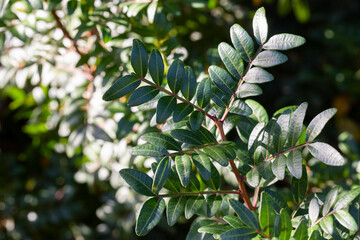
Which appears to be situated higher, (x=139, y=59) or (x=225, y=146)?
(x=139, y=59)

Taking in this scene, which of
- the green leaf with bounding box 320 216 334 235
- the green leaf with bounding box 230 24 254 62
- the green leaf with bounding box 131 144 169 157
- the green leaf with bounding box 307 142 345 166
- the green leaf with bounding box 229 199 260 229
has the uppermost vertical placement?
the green leaf with bounding box 230 24 254 62

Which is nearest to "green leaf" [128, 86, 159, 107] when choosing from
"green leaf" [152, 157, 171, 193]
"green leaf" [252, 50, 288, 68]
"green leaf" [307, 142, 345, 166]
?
"green leaf" [152, 157, 171, 193]

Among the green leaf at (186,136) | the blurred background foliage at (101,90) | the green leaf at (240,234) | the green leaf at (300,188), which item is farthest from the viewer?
the blurred background foliage at (101,90)

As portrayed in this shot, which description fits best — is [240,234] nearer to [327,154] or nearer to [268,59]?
[327,154]

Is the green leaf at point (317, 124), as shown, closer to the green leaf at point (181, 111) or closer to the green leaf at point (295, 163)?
the green leaf at point (295, 163)

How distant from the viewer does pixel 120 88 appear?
0.84 m

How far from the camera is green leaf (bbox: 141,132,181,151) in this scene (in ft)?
2.78

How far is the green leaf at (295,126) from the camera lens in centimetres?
86

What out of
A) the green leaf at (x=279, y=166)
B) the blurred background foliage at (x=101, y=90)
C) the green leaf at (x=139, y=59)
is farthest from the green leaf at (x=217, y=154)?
the blurred background foliage at (x=101, y=90)

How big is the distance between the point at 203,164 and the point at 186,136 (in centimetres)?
7

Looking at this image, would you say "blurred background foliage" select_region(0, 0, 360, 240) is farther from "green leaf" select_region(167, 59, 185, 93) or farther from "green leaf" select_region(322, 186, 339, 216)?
"green leaf" select_region(322, 186, 339, 216)

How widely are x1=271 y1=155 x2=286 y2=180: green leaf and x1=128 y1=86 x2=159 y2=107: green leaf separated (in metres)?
0.28

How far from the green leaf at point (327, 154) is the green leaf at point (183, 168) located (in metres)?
0.25

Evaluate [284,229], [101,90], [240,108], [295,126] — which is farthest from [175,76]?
[101,90]
